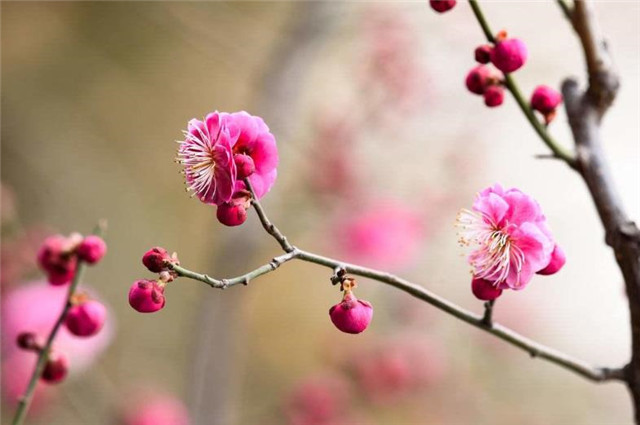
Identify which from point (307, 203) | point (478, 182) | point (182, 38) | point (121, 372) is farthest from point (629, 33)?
point (121, 372)

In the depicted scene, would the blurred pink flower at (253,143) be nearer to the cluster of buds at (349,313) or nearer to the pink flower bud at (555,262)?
the cluster of buds at (349,313)

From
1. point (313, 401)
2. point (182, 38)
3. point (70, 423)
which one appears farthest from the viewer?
point (182, 38)

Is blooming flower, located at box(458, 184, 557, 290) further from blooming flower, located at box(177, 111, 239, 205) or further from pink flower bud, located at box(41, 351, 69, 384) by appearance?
pink flower bud, located at box(41, 351, 69, 384)

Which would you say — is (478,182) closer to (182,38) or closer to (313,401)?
(313,401)

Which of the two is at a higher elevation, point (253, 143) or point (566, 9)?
point (566, 9)

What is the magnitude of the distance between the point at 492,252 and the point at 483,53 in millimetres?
165

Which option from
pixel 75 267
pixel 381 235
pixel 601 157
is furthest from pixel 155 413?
pixel 601 157

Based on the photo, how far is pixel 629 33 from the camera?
5.17ft

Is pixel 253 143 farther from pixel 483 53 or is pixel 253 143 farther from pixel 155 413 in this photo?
pixel 155 413

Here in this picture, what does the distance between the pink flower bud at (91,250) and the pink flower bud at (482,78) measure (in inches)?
13.3

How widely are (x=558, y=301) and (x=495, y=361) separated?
268mm

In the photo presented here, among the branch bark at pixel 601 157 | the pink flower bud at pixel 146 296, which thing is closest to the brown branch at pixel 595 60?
the branch bark at pixel 601 157

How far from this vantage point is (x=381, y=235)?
1.51 metres

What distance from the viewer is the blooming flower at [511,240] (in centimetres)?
46
